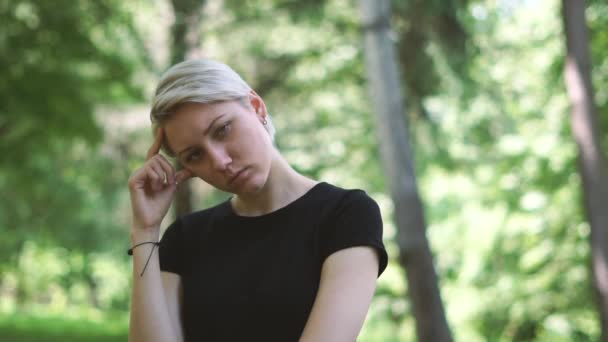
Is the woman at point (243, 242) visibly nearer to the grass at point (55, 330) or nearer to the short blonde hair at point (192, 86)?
the short blonde hair at point (192, 86)

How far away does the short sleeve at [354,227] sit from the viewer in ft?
6.93

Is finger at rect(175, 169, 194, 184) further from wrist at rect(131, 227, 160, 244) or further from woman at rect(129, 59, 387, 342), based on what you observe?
wrist at rect(131, 227, 160, 244)

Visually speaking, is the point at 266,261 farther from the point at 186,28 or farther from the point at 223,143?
the point at 186,28

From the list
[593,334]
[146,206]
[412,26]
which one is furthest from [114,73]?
[146,206]

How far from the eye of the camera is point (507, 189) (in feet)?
39.9

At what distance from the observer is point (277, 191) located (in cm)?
231

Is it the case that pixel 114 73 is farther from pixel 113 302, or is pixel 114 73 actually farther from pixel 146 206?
pixel 113 302

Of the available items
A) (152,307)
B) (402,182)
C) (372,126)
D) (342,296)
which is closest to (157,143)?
(152,307)

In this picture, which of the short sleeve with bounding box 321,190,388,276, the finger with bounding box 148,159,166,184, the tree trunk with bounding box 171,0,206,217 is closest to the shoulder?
the short sleeve with bounding box 321,190,388,276

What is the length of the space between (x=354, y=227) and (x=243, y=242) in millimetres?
352

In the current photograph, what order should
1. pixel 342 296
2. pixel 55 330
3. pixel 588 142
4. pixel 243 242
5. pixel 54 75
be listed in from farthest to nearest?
pixel 55 330, pixel 54 75, pixel 588 142, pixel 243 242, pixel 342 296

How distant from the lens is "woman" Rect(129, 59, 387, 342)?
2102 mm

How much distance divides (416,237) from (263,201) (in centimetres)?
552

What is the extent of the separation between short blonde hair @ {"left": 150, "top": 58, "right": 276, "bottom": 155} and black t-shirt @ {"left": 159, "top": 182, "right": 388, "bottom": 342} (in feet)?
1.25
